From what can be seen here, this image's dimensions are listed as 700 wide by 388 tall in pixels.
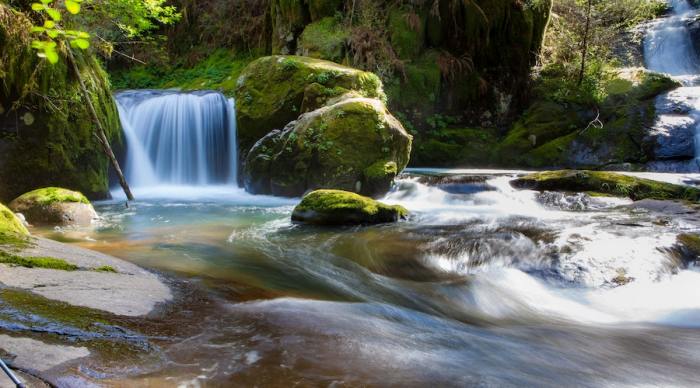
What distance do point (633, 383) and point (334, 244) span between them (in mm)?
3786

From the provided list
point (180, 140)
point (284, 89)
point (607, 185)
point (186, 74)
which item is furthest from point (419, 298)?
point (186, 74)

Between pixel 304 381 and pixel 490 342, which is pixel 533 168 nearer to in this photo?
pixel 490 342

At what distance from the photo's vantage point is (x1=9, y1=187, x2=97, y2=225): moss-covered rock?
6609 millimetres

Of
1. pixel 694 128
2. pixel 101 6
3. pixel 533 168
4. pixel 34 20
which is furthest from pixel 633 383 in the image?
pixel 694 128

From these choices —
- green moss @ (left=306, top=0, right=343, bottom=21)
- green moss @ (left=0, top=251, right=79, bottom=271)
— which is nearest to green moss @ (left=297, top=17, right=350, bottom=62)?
green moss @ (left=306, top=0, right=343, bottom=21)

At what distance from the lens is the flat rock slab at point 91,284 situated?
2578mm

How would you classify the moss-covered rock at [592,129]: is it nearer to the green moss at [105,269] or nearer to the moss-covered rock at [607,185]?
the moss-covered rock at [607,185]

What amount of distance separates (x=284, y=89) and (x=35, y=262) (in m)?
7.92

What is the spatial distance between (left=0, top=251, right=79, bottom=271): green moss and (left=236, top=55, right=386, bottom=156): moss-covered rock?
24.0 ft

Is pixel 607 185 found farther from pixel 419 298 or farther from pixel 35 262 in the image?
pixel 35 262

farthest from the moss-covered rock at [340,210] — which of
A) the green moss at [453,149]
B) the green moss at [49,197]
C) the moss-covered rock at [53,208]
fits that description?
the green moss at [453,149]

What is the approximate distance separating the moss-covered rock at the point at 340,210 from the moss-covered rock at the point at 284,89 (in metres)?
3.45

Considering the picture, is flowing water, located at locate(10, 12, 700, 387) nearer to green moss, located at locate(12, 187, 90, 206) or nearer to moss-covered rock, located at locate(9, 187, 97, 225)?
moss-covered rock, located at locate(9, 187, 97, 225)

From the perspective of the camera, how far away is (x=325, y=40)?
14.0 meters
